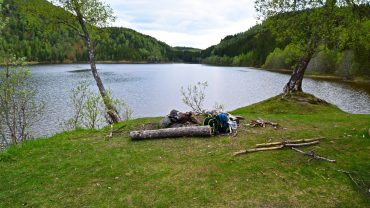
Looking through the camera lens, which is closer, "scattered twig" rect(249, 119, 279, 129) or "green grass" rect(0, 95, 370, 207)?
"green grass" rect(0, 95, 370, 207)

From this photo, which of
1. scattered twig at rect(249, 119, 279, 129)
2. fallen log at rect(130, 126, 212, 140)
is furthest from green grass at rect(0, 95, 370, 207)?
scattered twig at rect(249, 119, 279, 129)

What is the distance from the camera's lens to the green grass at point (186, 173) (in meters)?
10.2

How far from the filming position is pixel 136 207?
32.2ft

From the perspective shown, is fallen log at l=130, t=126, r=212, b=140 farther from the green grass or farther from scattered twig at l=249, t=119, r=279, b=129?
scattered twig at l=249, t=119, r=279, b=129

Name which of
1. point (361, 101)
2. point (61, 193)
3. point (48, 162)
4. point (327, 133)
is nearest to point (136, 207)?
point (61, 193)

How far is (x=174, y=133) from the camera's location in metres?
16.7

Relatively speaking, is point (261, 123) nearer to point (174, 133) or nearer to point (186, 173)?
point (174, 133)

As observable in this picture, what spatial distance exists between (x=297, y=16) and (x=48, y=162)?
2620cm

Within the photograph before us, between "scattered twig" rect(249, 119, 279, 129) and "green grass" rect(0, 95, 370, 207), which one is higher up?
"scattered twig" rect(249, 119, 279, 129)

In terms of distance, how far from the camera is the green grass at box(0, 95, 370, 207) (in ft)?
33.5

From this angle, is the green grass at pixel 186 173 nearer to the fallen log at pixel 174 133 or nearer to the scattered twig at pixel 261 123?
the fallen log at pixel 174 133

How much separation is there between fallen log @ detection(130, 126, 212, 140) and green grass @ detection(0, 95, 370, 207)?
0.40m

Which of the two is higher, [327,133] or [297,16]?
[297,16]

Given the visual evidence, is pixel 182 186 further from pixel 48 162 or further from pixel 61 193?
pixel 48 162
